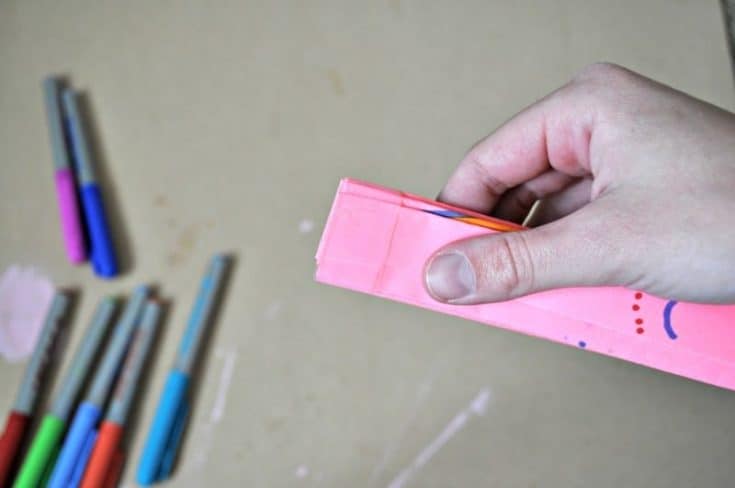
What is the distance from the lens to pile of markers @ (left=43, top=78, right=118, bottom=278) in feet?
1.76

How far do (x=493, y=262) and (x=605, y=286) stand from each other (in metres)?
0.09

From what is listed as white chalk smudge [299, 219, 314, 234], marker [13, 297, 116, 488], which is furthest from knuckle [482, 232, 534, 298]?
marker [13, 297, 116, 488]

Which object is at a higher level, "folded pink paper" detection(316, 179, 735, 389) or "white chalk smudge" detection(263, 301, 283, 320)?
"folded pink paper" detection(316, 179, 735, 389)

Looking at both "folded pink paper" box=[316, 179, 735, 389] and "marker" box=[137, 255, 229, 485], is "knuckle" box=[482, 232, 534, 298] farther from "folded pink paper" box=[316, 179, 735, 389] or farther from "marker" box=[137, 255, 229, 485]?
"marker" box=[137, 255, 229, 485]

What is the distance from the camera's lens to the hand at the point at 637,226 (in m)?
0.33

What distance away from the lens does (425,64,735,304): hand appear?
12.9 inches

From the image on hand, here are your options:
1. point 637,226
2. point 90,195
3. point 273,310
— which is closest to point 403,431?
point 273,310

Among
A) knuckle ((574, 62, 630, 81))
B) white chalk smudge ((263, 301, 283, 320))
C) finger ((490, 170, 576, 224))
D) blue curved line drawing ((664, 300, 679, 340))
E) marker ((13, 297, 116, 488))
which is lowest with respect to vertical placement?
marker ((13, 297, 116, 488))

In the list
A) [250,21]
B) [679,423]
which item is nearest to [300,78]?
[250,21]

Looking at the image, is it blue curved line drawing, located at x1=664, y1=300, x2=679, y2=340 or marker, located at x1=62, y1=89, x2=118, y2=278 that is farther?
marker, located at x1=62, y1=89, x2=118, y2=278

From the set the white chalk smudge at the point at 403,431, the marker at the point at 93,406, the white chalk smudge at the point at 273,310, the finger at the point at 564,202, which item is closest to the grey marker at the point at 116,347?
the marker at the point at 93,406

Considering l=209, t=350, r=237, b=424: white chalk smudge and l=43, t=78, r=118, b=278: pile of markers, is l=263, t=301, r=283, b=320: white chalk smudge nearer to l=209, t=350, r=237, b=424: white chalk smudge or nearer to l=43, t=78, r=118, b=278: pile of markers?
l=209, t=350, r=237, b=424: white chalk smudge

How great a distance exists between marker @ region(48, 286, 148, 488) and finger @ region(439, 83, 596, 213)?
0.31 meters

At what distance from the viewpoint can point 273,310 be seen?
524 millimetres
